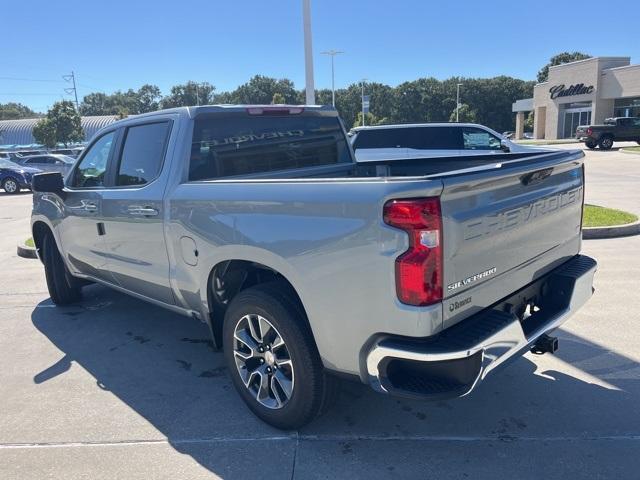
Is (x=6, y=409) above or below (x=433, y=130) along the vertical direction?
below

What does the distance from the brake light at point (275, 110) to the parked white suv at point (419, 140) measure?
23.4 feet

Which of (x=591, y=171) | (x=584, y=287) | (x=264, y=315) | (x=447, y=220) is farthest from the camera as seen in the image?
(x=591, y=171)

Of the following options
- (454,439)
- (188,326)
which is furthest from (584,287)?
(188,326)

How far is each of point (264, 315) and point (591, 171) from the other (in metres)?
19.3

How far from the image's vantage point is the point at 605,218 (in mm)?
8516

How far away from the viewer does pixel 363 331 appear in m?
2.54

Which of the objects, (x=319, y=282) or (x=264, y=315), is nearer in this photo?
(x=319, y=282)

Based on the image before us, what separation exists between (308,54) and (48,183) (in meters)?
8.34

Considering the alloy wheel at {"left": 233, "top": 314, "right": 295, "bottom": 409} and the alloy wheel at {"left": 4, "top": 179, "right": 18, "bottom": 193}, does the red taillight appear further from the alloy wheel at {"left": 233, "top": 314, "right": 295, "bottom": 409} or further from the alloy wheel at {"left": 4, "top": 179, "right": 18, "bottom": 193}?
the alloy wheel at {"left": 4, "top": 179, "right": 18, "bottom": 193}

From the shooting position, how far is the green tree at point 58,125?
180ft

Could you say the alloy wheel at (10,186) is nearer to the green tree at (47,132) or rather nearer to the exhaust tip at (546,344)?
the exhaust tip at (546,344)

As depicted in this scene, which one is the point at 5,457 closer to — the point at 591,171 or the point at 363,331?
the point at 363,331

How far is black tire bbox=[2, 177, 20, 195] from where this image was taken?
70.3 ft

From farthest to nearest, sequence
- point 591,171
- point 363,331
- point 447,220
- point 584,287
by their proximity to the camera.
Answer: point 591,171 → point 584,287 → point 363,331 → point 447,220
